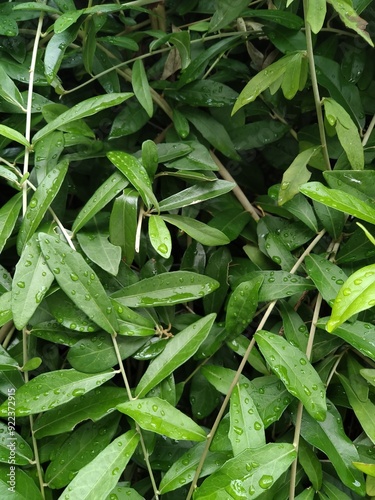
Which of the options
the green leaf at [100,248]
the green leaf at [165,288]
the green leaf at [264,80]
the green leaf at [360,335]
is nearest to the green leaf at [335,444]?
the green leaf at [360,335]

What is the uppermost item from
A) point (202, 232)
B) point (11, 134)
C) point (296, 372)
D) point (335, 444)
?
point (11, 134)

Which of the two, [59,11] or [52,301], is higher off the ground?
[59,11]

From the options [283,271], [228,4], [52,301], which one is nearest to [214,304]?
[283,271]

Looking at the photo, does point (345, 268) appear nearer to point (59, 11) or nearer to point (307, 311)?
point (307, 311)

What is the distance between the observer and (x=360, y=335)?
0.70m

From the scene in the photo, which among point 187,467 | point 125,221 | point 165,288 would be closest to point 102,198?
point 125,221

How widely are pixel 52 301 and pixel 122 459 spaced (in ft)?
0.70

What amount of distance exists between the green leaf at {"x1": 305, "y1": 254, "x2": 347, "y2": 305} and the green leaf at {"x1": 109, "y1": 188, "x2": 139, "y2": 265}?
238mm

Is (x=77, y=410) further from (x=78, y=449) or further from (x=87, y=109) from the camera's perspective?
(x=87, y=109)

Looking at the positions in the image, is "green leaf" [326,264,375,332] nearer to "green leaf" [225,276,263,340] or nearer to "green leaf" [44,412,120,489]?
"green leaf" [225,276,263,340]

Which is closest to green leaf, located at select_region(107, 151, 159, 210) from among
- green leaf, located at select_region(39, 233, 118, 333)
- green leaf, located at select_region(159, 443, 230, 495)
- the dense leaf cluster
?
the dense leaf cluster

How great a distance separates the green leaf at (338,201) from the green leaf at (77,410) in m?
0.34

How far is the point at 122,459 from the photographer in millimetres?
662

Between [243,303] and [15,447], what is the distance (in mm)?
→ 352
